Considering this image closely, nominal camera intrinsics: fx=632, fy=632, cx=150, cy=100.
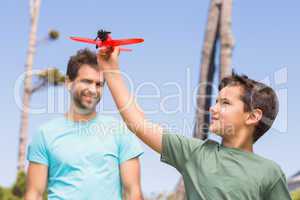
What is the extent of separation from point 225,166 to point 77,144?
4.35 feet

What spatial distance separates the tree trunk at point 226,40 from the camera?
9516 mm

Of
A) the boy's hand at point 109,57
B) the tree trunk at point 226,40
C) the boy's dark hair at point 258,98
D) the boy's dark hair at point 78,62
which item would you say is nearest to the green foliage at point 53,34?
the tree trunk at point 226,40

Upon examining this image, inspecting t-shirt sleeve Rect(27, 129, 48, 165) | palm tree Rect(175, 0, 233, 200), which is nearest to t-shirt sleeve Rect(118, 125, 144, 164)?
t-shirt sleeve Rect(27, 129, 48, 165)

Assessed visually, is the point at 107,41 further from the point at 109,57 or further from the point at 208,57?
the point at 208,57

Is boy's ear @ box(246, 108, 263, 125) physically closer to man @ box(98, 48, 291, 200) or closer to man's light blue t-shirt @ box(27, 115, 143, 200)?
man @ box(98, 48, 291, 200)

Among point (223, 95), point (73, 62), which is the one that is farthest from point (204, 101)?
point (223, 95)

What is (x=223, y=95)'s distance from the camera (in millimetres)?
3109

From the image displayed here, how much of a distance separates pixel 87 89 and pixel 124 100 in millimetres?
1456

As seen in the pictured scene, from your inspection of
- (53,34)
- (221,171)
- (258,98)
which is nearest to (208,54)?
(258,98)

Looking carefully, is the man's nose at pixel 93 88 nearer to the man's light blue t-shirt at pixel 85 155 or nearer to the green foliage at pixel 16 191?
the man's light blue t-shirt at pixel 85 155

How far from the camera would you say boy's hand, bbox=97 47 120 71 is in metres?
2.50

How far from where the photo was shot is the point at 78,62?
4.23 meters

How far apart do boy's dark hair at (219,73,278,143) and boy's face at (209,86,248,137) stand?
0.05 meters

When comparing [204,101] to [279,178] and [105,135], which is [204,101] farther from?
[279,178]
